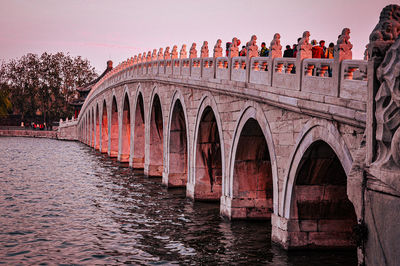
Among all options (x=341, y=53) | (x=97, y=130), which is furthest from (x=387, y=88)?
(x=97, y=130)

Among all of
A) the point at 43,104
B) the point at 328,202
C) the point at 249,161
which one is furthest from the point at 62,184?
the point at 43,104

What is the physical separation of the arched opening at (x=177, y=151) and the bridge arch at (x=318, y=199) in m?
10.4

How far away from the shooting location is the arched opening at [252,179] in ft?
48.9

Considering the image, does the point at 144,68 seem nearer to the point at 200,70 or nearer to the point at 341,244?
the point at 200,70

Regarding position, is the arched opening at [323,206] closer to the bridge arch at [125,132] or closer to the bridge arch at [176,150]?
the bridge arch at [176,150]

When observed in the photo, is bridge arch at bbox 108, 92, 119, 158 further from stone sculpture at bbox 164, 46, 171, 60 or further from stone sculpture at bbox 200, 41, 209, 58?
stone sculpture at bbox 200, 41, 209, 58

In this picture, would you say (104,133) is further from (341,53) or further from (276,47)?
(341,53)

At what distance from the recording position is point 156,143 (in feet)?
84.0

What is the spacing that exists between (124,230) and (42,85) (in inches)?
3009

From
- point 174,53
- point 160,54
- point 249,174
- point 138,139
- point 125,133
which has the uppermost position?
point 160,54

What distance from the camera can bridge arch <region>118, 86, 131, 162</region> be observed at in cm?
3300

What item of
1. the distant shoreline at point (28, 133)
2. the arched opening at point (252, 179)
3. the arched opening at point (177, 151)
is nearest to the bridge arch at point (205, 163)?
the arched opening at point (177, 151)

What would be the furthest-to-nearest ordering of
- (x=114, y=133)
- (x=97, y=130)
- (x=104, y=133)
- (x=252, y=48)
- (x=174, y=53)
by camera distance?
(x=97, y=130) < (x=104, y=133) < (x=114, y=133) < (x=174, y=53) < (x=252, y=48)

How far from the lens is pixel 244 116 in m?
14.2
